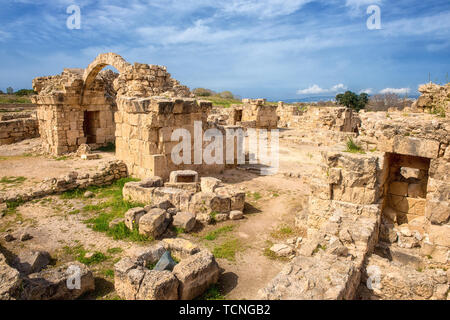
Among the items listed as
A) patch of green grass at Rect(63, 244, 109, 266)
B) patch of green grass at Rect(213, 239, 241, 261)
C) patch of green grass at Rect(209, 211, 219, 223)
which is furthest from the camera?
patch of green grass at Rect(209, 211, 219, 223)

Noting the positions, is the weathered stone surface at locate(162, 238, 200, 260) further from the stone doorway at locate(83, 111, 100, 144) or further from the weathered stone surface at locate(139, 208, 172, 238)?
the stone doorway at locate(83, 111, 100, 144)

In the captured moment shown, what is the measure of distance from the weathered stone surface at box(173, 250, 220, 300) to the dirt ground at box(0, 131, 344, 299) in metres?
0.27

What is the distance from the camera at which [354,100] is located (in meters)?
38.1

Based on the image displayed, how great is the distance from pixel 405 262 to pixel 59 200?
7.96 metres

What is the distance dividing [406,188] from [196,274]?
448 centimetres

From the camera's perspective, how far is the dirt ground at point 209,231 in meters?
4.96

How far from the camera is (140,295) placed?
13.1 ft

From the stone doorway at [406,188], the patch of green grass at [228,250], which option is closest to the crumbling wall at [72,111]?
the patch of green grass at [228,250]

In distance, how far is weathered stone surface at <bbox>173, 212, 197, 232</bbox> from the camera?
646cm

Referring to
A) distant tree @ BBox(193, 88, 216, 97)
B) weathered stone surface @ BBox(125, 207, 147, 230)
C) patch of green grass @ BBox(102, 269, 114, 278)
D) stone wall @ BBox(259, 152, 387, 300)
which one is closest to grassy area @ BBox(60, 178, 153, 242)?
weathered stone surface @ BBox(125, 207, 147, 230)

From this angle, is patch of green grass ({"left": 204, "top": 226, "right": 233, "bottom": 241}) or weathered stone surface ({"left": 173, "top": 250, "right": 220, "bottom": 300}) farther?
patch of green grass ({"left": 204, "top": 226, "right": 233, "bottom": 241})
